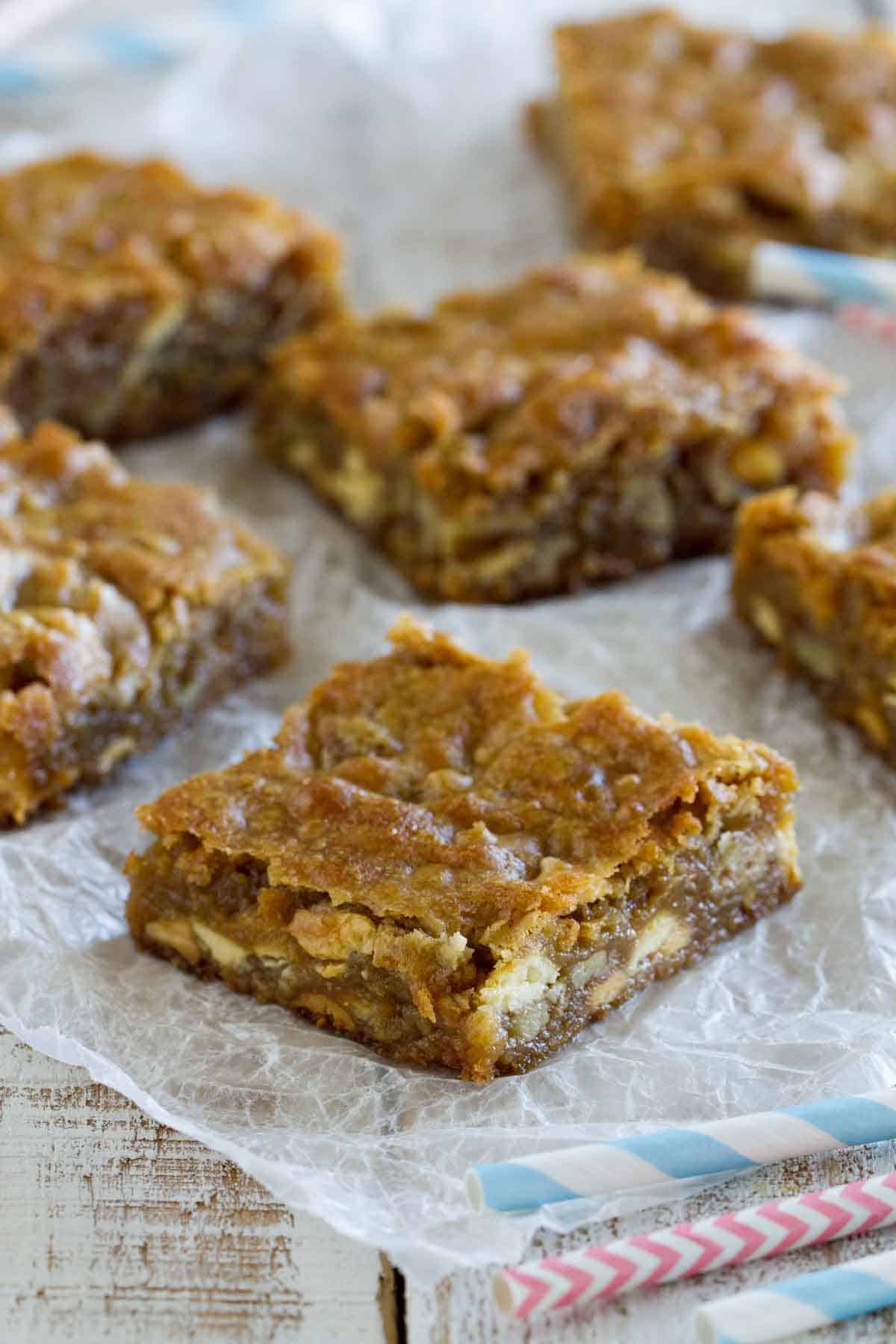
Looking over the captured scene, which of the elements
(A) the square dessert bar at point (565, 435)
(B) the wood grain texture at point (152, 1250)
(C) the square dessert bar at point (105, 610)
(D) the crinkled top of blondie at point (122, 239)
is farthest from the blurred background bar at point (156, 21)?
(B) the wood grain texture at point (152, 1250)

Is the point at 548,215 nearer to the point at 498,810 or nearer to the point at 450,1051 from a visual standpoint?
the point at 498,810

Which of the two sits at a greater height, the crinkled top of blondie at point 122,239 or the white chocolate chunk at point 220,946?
the crinkled top of blondie at point 122,239

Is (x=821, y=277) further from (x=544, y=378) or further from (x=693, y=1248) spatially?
(x=693, y=1248)

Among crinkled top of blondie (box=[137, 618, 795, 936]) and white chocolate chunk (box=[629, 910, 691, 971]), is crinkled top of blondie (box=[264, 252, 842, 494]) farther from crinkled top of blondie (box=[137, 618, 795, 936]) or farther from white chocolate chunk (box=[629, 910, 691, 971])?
white chocolate chunk (box=[629, 910, 691, 971])

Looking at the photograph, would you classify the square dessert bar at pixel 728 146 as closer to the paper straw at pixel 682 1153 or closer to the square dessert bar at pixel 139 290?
the square dessert bar at pixel 139 290

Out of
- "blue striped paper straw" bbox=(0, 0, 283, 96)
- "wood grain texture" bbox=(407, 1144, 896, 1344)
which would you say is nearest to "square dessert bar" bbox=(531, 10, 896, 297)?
"blue striped paper straw" bbox=(0, 0, 283, 96)

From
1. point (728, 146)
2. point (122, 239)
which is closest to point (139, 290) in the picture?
point (122, 239)

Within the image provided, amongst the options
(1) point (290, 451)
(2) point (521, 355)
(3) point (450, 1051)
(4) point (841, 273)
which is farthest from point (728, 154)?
(3) point (450, 1051)
